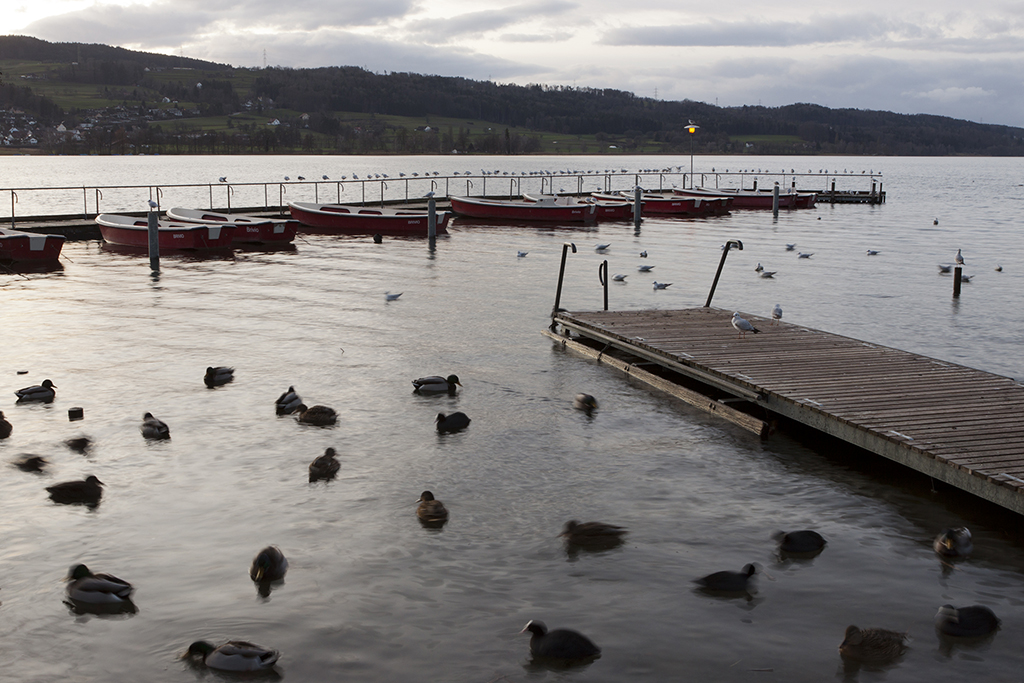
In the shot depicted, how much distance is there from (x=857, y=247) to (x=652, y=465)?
1323 inches

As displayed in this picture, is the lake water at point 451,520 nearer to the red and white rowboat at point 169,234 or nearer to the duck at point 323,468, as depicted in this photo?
the duck at point 323,468

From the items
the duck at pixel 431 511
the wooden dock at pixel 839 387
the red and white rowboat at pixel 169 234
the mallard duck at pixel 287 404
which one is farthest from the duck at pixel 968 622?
the red and white rowboat at pixel 169 234

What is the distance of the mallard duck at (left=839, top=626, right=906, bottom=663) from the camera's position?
6.73m

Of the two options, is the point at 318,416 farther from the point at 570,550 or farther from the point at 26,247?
the point at 26,247

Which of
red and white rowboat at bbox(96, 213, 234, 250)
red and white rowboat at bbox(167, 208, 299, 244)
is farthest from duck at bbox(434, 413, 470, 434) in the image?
red and white rowboat at bbox(167, 208, 299, 244)

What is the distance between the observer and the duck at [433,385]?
14.2 m

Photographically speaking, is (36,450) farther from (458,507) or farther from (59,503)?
(458,507)

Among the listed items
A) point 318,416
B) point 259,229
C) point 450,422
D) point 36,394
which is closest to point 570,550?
point 450,422

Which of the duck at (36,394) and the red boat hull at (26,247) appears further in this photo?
the red boat hull at (26,247)

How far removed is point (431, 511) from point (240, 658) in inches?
122

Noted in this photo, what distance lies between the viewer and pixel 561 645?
21.7 feet

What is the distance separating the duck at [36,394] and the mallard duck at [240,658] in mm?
8618

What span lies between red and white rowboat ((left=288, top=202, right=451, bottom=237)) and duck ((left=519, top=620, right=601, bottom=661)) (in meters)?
36.3

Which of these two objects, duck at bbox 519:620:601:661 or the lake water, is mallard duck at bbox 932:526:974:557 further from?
duck at bbox 519:620:601:661
